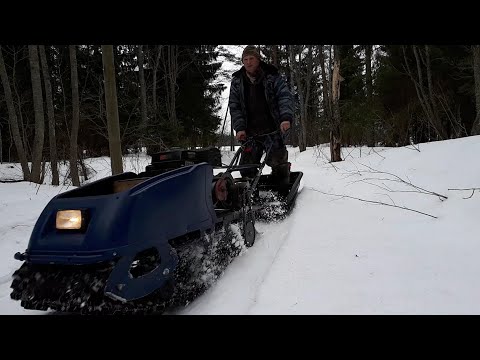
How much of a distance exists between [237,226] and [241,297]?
85cm

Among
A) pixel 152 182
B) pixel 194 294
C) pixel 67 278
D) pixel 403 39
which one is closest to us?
pixel 403 39

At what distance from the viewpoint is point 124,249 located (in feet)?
5.47

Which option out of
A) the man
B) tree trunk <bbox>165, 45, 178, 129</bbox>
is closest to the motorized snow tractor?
the man

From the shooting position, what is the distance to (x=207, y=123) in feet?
75.0

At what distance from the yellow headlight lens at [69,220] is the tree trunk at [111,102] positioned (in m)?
4.37

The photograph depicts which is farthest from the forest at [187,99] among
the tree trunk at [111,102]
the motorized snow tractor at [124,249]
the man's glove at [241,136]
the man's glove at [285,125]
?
the motorized snow tractor at [124,249]

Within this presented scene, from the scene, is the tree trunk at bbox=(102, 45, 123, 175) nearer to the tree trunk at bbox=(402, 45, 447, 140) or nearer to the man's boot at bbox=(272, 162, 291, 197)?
the man's boot at bbox=(272, 162, 291, 197)

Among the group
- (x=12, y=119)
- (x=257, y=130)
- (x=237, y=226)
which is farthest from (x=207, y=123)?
(x=237, y=226)

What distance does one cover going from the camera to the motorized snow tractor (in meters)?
1.63

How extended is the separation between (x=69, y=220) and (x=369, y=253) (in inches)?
74.5

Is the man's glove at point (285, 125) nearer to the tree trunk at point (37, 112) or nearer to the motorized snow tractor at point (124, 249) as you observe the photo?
the motorized snow tractor at point (124, 249)

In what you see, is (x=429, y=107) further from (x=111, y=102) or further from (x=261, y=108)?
(x=111, y=102)

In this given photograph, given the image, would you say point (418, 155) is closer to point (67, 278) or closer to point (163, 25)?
point (163, 25)

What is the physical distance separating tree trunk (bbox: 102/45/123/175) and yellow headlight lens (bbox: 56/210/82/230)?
437 centimetres
